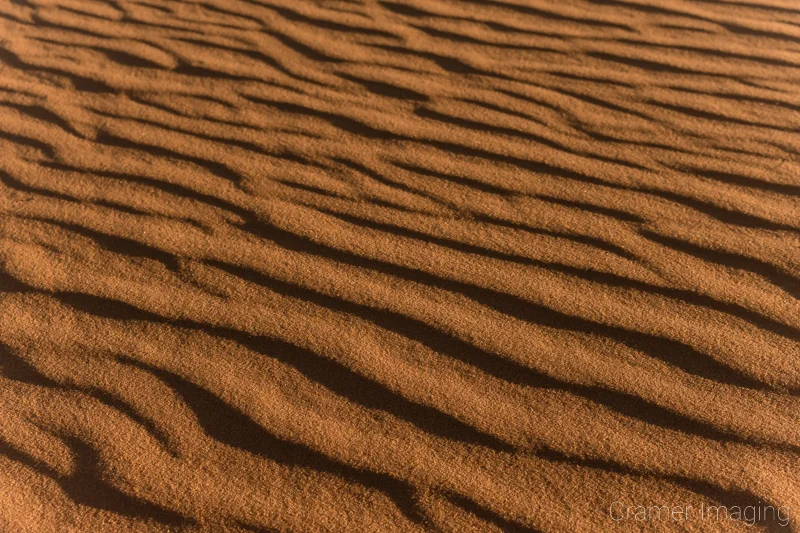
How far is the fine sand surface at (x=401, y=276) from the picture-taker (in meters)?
1.63

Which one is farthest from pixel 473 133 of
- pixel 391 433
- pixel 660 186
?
pixel 391 433

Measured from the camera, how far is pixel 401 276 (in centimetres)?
207

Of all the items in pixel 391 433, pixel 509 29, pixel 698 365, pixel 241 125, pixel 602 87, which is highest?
pixel 509 29

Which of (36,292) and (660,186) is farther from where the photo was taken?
(660,186)

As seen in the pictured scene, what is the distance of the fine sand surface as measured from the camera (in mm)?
1629

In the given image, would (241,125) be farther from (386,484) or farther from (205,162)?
(386,484)

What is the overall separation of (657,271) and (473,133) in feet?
2.96

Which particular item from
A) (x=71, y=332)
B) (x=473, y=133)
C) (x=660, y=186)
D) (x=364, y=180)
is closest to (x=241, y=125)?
(x=364, y=180)

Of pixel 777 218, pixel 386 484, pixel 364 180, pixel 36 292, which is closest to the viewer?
pixel 386 484

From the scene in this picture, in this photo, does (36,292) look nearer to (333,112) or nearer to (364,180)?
(364,180)

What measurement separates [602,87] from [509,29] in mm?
603

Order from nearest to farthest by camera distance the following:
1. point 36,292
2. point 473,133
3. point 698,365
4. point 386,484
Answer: point 386,484 → point 698,365 → point 36,292 → point 473,133

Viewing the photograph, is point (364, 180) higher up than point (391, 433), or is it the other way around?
point (364, 180)

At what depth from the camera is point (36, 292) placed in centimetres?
204
